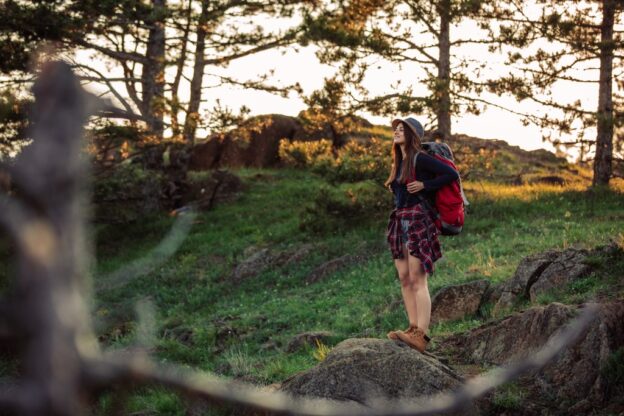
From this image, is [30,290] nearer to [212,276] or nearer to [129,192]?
[212,276]

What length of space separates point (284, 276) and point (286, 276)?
1.6 inches

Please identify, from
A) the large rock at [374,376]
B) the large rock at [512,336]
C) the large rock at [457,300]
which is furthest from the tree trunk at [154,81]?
the large rock at [374,376]

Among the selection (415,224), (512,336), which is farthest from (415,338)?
(512,336)

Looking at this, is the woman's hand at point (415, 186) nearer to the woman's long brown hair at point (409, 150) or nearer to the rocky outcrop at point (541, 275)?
the woman's long brown hair at point (409, 150)

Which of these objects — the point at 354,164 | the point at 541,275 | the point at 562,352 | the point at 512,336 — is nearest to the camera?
the point at 562,352

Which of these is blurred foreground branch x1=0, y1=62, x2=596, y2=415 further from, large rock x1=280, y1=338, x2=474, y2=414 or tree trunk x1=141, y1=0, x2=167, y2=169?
tree trunk x1=141, y1=0, x2=167, y2=169

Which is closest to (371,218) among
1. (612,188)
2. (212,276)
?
(212,276)

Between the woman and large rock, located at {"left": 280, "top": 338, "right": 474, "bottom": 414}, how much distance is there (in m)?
0.35

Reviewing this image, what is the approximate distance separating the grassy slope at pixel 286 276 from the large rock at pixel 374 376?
1.97 m

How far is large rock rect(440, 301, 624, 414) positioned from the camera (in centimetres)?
623

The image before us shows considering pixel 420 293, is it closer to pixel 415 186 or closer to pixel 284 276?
pixel 415 186

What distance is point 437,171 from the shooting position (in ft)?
22.3

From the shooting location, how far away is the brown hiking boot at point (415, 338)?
666 centimetres

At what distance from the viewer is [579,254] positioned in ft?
30.8
